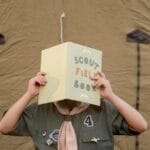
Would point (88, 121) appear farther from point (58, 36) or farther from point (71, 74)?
point (58, 36)

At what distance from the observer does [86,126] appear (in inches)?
67.4

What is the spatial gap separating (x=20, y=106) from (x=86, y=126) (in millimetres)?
228

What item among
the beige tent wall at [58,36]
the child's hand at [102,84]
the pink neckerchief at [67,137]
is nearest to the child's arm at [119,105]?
the child's hand at [102,84]

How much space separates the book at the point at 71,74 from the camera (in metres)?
1.65

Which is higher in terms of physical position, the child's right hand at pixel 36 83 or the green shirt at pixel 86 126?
the child's right hand at pixel 36 83

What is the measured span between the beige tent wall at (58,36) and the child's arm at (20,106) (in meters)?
0.69

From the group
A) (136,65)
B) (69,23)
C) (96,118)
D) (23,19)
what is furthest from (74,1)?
(96,118)

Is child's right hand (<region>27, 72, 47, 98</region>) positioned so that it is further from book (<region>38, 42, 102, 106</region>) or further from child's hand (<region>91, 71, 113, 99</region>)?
child's hand (<region>91, 71, 113, 99</region>)

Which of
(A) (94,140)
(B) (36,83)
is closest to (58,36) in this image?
(B) (36,83)

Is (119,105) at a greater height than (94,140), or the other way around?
(119,105)

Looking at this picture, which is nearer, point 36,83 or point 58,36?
point 36,83

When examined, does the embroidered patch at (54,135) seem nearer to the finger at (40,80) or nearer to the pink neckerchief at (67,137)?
the pink neckerchief at (67,137)

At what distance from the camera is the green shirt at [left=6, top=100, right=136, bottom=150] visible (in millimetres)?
1702

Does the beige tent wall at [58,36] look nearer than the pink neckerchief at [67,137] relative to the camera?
No
